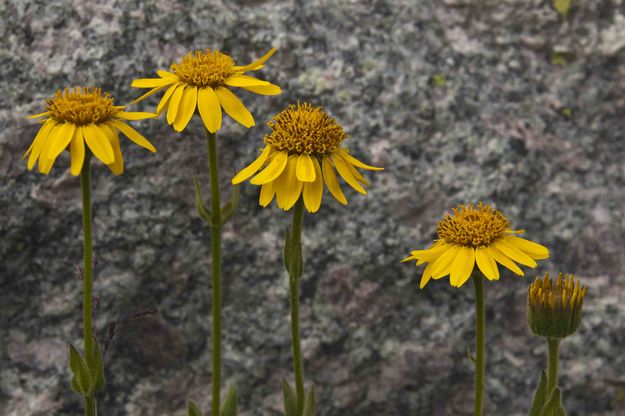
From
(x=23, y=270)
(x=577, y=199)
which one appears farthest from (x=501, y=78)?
(x=23, y=270)

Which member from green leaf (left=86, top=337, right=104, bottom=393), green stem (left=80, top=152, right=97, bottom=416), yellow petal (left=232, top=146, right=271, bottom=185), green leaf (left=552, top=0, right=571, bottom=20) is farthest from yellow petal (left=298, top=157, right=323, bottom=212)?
green leaf (left=552, top=0, right=571, bottom=20)

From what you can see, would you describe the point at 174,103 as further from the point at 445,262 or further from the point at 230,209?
the point at 445,262

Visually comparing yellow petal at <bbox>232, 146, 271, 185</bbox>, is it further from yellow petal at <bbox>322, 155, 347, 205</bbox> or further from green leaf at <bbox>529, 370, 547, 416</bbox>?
green leaf at <bbox>529, 370, 547, 416</bbox>

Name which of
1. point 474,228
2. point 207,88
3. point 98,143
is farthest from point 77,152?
point 474,228

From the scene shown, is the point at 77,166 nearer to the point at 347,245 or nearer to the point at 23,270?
the point at 23,270

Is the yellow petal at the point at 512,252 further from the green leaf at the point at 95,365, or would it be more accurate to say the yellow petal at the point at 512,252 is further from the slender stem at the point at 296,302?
the green leaf at the point at 95,365

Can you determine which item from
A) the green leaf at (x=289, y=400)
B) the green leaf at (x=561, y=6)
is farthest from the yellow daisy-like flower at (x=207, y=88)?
the green leaf at (x=561, y=6)
